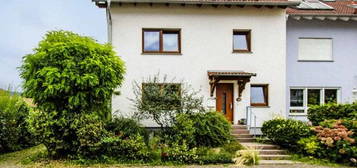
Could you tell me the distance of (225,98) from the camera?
15477 mm

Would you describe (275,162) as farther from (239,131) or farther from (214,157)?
(239,131)

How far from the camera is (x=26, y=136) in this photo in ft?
45.2

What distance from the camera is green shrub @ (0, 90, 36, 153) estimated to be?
40.6 feet

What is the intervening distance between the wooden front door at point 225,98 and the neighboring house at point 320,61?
11.0 ft

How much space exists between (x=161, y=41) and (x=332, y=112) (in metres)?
8.23

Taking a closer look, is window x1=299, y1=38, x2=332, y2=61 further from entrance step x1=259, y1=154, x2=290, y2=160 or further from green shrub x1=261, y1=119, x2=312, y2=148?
entrance step x1=259, y1=154, x2=290, y2=160

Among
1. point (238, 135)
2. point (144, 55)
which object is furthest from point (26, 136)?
point (238, 135)

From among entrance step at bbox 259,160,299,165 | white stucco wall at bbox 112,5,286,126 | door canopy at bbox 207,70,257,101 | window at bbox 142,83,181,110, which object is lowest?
entrance step at bbox 259,160,299,165

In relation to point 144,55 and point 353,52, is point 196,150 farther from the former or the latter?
point 353,52

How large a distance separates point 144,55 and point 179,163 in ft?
19.5

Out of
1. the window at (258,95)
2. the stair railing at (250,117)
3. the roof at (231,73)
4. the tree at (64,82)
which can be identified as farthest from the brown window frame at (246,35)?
the tree at (64,82)

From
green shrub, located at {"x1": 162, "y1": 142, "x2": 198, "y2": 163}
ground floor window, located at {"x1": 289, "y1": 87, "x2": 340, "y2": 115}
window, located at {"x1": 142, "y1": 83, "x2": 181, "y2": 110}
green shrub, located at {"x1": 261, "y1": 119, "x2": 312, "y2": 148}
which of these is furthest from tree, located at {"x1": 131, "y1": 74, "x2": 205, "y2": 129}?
ground floor window, located at {"x1": 289, "y1": 87, "x2": 340, "y2": 115}

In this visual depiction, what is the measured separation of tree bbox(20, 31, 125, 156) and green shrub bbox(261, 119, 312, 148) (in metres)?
6.75

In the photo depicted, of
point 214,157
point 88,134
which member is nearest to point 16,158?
point 88,134
